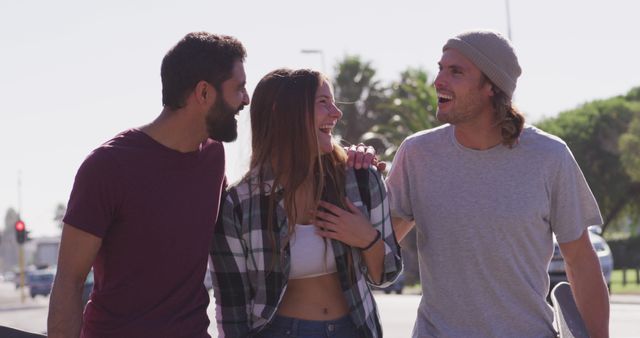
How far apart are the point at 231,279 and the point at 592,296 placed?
50.6 inches

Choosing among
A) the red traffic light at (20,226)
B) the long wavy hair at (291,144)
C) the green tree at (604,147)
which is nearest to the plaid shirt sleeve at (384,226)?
the long wavy hair at (291,144)

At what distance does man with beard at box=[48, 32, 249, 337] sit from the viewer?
390cm

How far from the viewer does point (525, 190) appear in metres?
4.30

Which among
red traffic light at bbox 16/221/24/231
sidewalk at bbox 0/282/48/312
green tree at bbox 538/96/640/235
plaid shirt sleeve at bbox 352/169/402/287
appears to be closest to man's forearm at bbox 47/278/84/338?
plaid shirt sleeve at bbox 352/169/402/287

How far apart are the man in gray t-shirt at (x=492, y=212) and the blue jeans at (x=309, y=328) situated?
46 centimetres

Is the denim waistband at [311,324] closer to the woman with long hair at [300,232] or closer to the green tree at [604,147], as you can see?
the woman with long hair at [300,232]

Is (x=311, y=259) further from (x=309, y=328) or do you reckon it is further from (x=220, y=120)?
(x=220, y=120)

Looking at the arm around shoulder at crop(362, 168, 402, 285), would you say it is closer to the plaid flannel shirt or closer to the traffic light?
the plaid flannel shirt

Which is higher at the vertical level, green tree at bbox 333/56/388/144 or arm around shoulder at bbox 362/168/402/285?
arm around shoulder at bbox 362/168/402/285

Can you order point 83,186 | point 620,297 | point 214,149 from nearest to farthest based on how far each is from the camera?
point 83,186 < point 214,149 < point 620,297

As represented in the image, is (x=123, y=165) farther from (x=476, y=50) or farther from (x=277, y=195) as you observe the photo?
(x=476, y=50)

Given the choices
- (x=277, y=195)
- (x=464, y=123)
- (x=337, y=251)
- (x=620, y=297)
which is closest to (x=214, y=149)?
(x=277, y=195)

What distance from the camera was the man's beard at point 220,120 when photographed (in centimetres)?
409

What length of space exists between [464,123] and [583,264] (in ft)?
2.15
